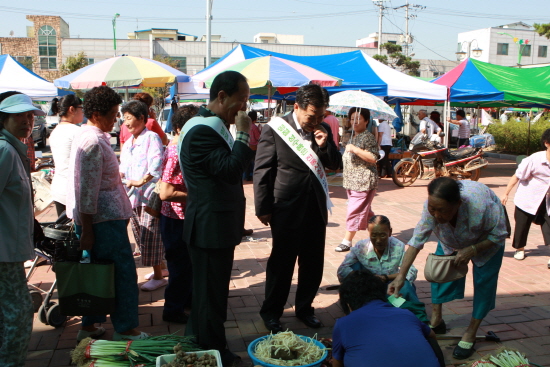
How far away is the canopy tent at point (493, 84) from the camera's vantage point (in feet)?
37.6

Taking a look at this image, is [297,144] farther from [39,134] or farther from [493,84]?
[39,134]

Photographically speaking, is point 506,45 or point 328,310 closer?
point 328,310

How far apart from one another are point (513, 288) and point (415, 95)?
21.8ft

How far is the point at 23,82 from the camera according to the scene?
9.12 metres

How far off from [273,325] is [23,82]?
7.84 m

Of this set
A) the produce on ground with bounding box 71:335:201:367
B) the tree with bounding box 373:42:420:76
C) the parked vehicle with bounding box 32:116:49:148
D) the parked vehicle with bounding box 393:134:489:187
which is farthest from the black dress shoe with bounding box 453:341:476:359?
the tree with bounding box 373:42:420:76

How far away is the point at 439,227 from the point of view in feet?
11.2

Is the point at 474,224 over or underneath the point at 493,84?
underneath

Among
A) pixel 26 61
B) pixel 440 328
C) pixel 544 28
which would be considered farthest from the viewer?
pixel 26 61

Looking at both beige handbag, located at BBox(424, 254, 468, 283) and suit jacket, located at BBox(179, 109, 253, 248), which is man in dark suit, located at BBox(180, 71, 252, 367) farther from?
beige handbag, located at BBox(424, 254, 468, 283)

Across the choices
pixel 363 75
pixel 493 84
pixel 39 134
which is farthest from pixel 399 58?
pixel 363 75

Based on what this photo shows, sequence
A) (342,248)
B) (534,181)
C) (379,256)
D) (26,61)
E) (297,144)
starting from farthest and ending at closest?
(26,61), (342,248), (534,181), (379,256), (297,144)

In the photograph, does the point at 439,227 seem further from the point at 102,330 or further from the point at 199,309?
the point at 102,330

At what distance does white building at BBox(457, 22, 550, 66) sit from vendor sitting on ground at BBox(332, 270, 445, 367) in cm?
5588
